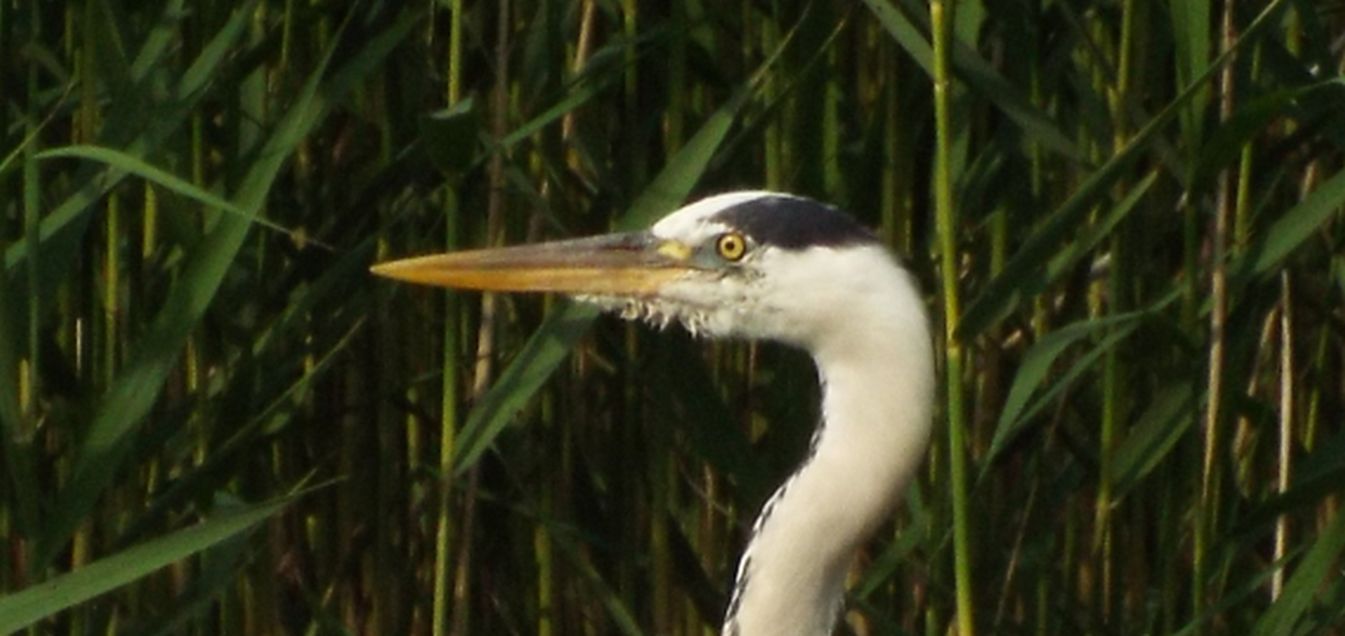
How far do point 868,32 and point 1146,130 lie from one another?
2.78 feet

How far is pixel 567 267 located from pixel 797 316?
0.23 metres

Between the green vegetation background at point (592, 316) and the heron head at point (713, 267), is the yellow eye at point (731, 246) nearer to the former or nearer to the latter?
the heron head at point (713, 267)

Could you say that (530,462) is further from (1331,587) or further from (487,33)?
(1331,587)

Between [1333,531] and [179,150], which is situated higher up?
[179,150]

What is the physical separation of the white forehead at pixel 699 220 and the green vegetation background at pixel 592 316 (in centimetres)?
10

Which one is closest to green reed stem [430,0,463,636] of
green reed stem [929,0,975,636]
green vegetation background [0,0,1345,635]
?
green vegetation background [0,0,1345,635]

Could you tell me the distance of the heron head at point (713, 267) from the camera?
204 cm

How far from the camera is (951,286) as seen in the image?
5.50ft

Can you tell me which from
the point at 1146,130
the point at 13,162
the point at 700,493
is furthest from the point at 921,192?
the point at 13,162

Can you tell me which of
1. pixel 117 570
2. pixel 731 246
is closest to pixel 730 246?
pixel 731 246

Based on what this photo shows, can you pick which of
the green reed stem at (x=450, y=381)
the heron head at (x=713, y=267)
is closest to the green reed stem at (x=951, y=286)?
the heron head at (x=713, y=267)

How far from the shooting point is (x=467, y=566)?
7.98 feet

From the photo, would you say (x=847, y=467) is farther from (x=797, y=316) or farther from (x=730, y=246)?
(x=730, y=246)

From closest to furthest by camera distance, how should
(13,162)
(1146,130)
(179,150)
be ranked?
(1146,130) → (13,162) → (179,150)
